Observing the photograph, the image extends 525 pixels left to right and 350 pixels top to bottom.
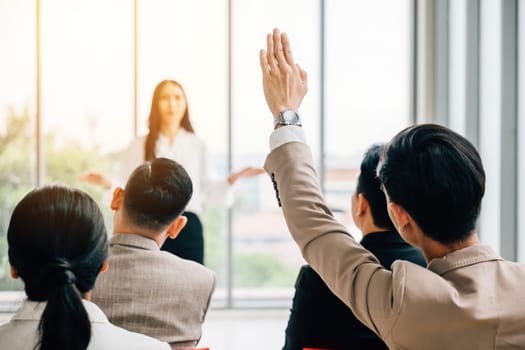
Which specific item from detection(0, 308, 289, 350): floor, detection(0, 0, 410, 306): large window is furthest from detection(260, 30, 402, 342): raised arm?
detection(0, 0, 410, 306): large window

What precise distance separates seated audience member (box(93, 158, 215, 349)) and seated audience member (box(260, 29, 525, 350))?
2.29 ft

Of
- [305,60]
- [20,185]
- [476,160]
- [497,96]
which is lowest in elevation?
[20,185]

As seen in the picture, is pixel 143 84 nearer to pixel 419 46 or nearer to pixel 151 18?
pixel 151 18

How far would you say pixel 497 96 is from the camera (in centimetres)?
421

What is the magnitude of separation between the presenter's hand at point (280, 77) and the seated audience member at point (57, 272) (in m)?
0.43

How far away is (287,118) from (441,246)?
1.24ft

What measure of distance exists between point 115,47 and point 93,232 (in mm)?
3970

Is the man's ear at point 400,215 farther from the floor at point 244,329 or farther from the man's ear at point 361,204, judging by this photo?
the floor at point 244,329

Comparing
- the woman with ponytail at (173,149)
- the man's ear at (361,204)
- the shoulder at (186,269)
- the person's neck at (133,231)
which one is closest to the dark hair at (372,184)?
the man's ear at (361,204)

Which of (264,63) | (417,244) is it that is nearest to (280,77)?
(264,63)

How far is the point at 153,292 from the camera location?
1.79 m

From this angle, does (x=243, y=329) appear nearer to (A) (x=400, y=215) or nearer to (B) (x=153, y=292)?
(B) (x=153, y=292)

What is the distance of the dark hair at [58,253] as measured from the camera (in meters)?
1.19

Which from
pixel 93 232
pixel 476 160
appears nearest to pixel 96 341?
pixel 93 232
